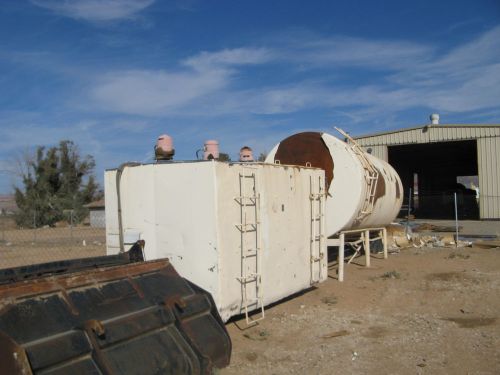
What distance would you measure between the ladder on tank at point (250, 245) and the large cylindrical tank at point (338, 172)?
3286mm

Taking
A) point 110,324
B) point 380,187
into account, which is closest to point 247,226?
point 110,324

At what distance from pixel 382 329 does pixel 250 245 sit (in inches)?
89.1

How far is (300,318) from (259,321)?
0.70 metres

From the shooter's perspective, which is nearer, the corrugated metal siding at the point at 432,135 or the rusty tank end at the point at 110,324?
the rusty tank end at the point at 110,324

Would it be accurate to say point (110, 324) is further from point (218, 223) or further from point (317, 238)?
point (317, 238)

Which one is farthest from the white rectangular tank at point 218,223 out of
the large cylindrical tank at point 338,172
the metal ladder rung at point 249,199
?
the large cylindrical tank at point 338,172

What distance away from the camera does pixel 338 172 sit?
10422 mm

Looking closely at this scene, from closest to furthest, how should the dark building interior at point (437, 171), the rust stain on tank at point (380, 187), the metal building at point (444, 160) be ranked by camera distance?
the rust stain on tank at point (380, 187), the metal building at point (444, 160), the dark building interior at point (437, 171)

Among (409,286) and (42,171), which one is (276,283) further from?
(42,171)

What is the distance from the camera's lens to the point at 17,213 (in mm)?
40594

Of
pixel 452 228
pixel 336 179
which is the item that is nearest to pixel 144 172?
pixel 336 179

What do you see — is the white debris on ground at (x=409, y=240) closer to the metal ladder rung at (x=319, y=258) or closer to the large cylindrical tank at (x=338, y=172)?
the large cylindrical tank at (x=338, y=172)

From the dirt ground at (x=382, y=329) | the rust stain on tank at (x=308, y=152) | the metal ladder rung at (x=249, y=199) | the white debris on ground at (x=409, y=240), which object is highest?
the rust stain on tank at (x=308, y=152)

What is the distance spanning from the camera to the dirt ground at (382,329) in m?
5.58
